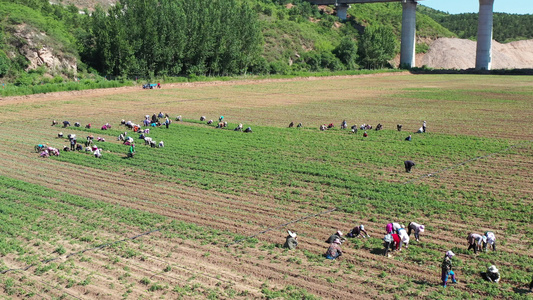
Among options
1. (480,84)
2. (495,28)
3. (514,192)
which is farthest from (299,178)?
(495,28)

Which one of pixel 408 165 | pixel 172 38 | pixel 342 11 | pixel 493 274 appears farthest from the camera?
pixel 342 11

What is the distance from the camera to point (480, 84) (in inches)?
2943

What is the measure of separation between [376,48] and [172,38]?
2059 inches

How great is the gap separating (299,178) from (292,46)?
88816 mm

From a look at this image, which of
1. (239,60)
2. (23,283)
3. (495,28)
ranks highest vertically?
(495,28)

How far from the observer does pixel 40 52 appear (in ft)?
223

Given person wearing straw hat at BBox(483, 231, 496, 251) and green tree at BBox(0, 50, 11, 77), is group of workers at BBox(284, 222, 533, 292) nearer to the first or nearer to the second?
person wearing straw hat at BBox(483, 231, 496, 251)

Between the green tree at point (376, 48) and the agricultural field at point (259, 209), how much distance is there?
73981 mm

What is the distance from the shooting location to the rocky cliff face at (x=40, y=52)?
67125mm

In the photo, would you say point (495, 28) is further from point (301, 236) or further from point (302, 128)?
point (301, 236)

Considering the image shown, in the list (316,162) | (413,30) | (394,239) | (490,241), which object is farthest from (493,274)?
(413,30)

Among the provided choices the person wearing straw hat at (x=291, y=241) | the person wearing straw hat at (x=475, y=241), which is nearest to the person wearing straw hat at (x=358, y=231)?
the person wearing straw hat at (x=291, y=241)

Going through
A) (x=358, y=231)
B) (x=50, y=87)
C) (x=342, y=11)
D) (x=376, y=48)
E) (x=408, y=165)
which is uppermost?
(x=342, y=11)

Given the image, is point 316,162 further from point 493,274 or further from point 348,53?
point 348,53
